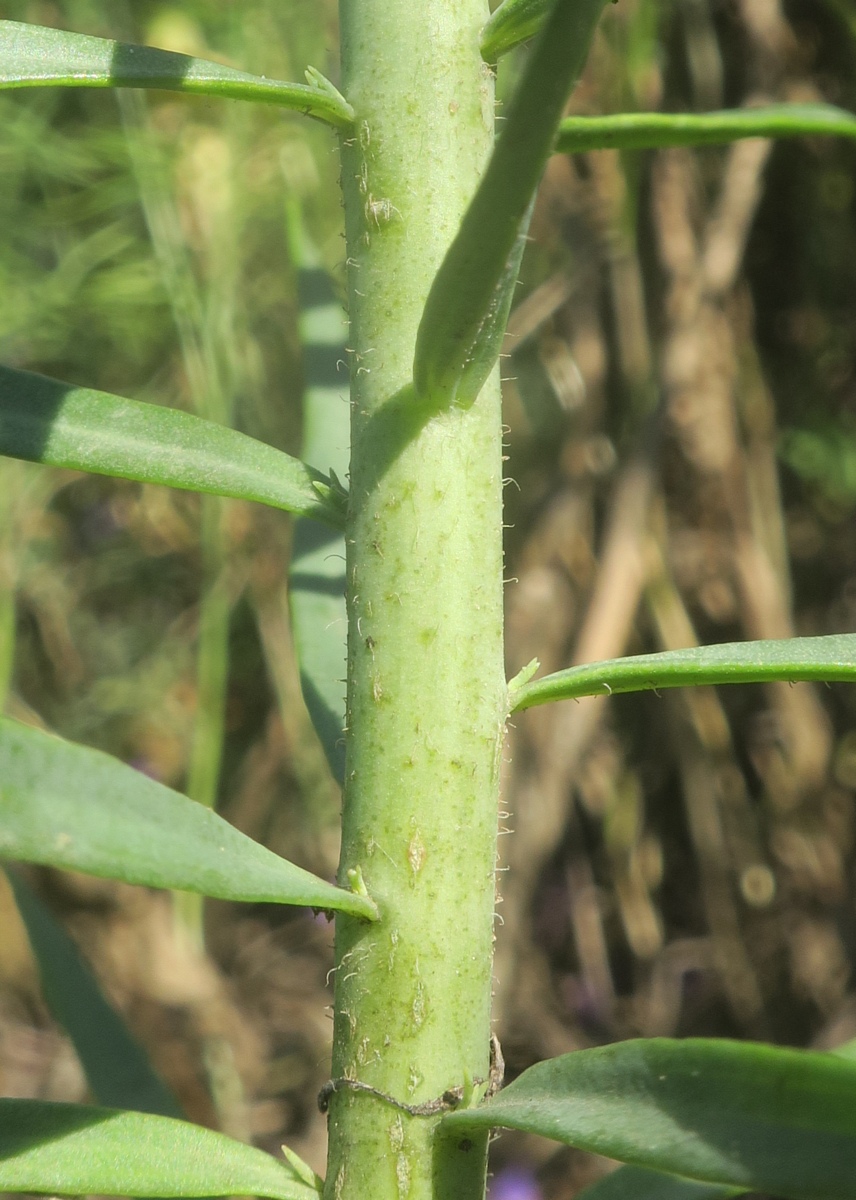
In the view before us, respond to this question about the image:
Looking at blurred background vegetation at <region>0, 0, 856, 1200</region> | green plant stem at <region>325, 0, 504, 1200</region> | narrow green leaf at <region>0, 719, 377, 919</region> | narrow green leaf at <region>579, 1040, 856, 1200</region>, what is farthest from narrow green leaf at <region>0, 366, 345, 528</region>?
blurred background vegetation at <region>0, 0, 856, 1200</region>

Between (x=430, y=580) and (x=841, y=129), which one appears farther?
(x=841, y=129)

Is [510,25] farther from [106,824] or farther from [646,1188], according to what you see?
[646,1188]

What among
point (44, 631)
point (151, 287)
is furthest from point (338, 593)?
point (44, 631)

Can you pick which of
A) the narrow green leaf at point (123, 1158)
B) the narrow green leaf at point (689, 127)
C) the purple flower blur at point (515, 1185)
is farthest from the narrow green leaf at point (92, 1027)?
the purple flower blur at point (515, 1185)

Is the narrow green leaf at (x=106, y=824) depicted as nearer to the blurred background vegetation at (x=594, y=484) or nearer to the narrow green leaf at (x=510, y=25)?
the narrow green leaf at (x=510, y=25)

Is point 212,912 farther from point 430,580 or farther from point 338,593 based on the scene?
point 430,580

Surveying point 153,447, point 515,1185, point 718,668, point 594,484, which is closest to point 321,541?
point 153,447
